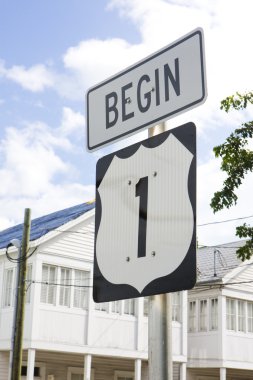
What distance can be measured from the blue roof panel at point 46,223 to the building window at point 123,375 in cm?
704

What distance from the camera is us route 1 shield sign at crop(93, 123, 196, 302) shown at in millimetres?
2309

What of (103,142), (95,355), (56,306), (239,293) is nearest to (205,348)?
(239,293)

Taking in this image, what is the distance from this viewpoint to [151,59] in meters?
2.72

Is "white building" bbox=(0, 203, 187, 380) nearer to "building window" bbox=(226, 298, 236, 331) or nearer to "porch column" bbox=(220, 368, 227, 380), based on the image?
"porch column" bbox=(220, 368, 227, 380)

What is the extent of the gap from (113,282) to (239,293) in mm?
29069

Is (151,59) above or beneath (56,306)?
beneath

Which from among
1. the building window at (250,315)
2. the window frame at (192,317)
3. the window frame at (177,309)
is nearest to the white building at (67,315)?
the window frame at (177,309)

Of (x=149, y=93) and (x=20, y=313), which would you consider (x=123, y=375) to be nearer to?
(x=20, y=313)

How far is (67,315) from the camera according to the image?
25250 mm

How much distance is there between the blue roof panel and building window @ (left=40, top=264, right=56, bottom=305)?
126 cm

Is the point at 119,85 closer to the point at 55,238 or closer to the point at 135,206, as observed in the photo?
the point at 135,206

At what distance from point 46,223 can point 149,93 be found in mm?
25617

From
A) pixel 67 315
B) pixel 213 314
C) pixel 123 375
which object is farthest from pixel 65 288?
pixel 213 314

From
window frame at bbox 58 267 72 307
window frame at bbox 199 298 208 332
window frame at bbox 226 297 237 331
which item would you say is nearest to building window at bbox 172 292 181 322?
window frame at bbox 199 298 208 332
